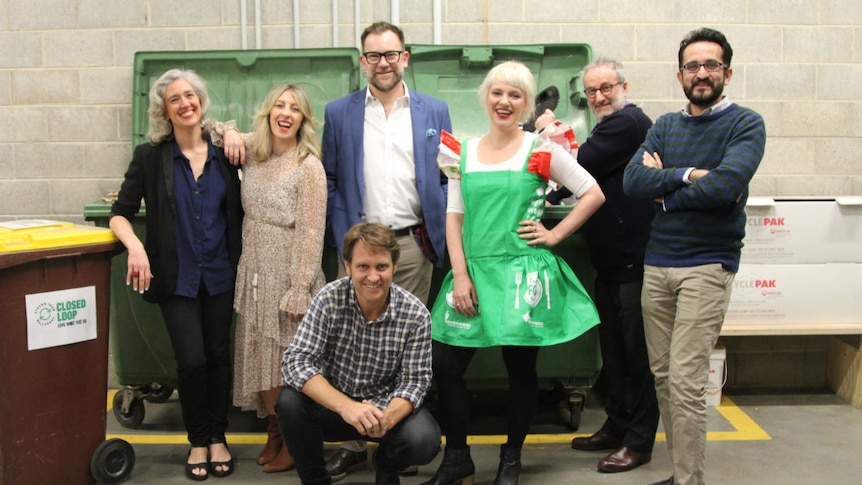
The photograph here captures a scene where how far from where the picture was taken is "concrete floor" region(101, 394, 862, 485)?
124 inches

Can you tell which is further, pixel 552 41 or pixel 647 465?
pixel 552 41

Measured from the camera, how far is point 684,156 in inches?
105

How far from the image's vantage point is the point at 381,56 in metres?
2.99

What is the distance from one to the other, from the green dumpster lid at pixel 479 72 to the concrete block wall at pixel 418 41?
193 millimetres

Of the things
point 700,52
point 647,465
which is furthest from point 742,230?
point 647,465

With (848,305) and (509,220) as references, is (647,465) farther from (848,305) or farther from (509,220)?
(848,305)

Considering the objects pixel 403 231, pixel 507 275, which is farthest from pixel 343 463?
pixel 507 275

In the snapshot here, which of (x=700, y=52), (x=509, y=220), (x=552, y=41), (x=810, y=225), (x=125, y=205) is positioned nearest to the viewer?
(x=700, y=52)

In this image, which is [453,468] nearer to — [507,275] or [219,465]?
[507,275]

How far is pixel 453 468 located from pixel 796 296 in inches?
86.6

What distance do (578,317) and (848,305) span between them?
1975 millimetres

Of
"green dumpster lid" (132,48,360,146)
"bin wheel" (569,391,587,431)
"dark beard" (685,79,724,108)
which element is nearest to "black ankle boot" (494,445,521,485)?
"bin wheel" (569,391,587,431)

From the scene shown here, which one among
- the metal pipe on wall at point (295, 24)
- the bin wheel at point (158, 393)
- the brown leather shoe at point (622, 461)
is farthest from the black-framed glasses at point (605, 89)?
the bin wheel at point (158, 393)

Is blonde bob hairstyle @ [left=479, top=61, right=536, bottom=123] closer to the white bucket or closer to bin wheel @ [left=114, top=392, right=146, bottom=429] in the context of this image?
the white bucket
